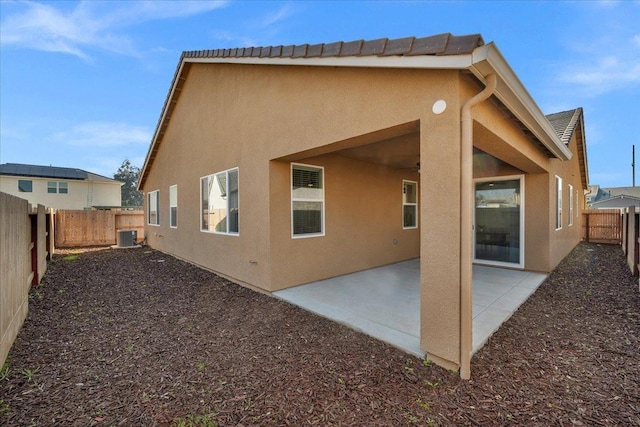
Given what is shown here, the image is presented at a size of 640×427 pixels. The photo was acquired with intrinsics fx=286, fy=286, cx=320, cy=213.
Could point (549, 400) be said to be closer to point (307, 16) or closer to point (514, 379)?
point (514, 379)

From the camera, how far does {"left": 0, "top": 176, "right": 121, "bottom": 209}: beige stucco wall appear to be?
20.6 meters

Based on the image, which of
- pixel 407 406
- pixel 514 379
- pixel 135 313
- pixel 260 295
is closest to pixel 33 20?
pixel 135 313

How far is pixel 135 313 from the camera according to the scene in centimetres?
473

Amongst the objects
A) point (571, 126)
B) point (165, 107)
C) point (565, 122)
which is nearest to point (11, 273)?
point (165, 107)

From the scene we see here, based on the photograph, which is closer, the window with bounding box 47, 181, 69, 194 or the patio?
the patio

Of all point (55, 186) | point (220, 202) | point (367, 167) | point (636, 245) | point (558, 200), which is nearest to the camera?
point (636, 245)

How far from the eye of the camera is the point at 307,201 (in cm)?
593

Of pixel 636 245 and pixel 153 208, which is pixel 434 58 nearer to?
pixel 636 245

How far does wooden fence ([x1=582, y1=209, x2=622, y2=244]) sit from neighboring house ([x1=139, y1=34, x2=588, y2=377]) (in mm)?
3220

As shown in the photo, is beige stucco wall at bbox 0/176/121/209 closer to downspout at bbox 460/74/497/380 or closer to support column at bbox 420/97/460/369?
support column at bbox 420/97/460/369

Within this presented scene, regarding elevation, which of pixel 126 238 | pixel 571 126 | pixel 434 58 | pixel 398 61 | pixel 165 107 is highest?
pixel 165 107

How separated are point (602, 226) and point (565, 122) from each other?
7.13 meters

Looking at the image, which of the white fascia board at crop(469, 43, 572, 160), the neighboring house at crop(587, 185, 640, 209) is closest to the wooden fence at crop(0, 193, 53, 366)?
the white fascia board at crop(469, 43, 572, 160)

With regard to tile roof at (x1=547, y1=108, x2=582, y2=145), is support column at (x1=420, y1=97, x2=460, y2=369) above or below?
below
